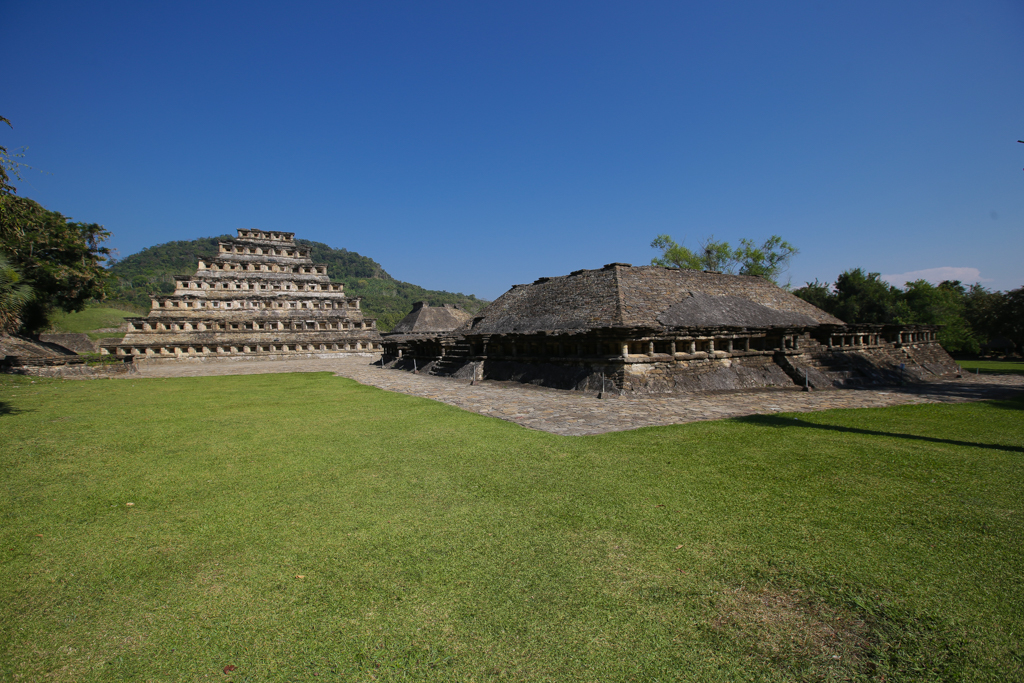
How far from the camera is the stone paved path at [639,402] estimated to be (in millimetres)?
8359

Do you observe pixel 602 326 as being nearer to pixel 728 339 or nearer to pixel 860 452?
pixel 728 339

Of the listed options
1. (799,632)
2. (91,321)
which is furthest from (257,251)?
(799,632)

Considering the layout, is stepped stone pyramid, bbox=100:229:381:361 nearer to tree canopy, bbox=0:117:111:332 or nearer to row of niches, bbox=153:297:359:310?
row of niches, bbox=153:297:359:310

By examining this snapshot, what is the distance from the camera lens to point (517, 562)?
3.21 metres

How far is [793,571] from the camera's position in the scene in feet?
10.0

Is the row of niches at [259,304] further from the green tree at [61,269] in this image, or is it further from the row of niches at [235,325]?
the green tree at [61,269]

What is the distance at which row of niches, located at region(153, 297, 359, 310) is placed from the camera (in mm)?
34688

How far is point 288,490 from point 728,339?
41.6 ft

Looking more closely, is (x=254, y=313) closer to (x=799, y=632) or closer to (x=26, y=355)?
(x=26, y=355)

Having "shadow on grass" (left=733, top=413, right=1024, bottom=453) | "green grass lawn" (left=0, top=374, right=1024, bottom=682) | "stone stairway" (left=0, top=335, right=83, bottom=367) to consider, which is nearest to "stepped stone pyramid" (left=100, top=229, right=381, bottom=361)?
"stone stairway" (left=0, top=335, right=83, bottom=367)

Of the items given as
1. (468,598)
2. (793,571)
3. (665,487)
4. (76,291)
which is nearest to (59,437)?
(468,598)

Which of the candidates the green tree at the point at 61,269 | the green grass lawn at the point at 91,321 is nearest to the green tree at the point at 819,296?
the green tree at the point at 61,269

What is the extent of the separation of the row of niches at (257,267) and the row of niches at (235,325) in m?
5.56

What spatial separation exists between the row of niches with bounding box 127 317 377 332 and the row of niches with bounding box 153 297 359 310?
154 cm
